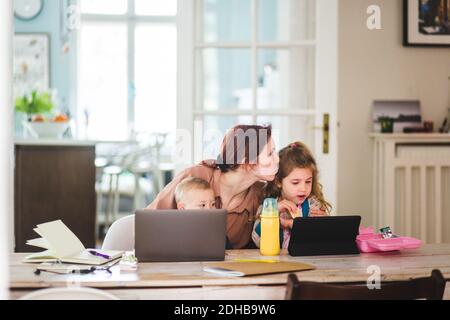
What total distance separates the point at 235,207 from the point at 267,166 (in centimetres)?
19

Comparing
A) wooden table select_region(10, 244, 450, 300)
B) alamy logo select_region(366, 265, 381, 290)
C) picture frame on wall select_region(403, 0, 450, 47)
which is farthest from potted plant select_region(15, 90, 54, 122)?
alamy logo select_region(366, 265, 381, 290)

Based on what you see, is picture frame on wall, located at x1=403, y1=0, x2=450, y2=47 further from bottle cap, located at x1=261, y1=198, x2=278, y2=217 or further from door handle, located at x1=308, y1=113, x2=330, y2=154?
bottle cap, located at x1=261, y1=198, x2=278, y2=217

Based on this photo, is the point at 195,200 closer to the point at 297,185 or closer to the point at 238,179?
the point at 238,179

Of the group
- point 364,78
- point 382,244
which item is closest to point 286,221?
point 382,244

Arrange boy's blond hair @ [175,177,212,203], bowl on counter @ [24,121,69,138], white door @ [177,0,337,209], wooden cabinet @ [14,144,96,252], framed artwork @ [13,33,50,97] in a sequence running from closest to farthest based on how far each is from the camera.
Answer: boy's blond hair @ [175,177,212,203]
white door @ [177,0,337,209]
wooden cabinet @ [14,144,96,252]
bowl on counter @ [24,121,69,138]
framed artwork @ [13,33,50,97]

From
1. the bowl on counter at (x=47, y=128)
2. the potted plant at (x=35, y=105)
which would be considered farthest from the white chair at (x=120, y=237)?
the potted plant at (x=35, y=105)

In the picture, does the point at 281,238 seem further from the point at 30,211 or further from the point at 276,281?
the point at 30,211

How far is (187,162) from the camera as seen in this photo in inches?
149

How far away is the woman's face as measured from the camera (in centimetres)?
252

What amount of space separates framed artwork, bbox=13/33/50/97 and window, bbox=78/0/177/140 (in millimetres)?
425

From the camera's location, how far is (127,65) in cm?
789

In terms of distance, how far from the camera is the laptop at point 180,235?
2.02 metres

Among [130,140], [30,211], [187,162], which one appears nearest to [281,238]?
[187,162]

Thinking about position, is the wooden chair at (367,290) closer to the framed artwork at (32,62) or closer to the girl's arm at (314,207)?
the girl's arm at (314,207)
